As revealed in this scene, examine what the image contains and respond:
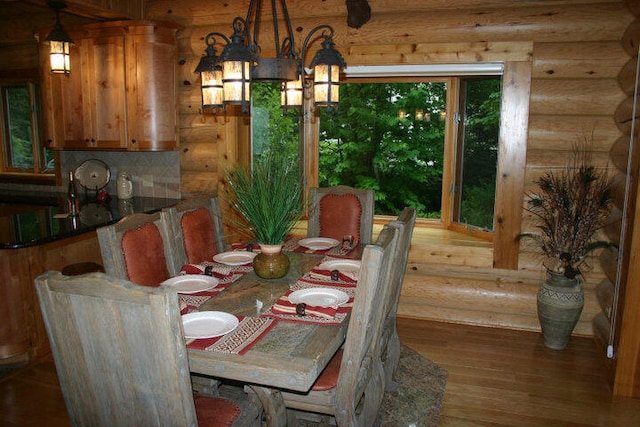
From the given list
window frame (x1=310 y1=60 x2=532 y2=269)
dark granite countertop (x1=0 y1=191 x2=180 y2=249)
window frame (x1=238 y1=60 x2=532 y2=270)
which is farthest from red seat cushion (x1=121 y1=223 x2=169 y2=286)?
window frame (x1=310 y1=60 x2=532 y2=269)

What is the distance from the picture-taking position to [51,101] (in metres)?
4.61

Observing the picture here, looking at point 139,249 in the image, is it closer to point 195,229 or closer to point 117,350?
point 195,229

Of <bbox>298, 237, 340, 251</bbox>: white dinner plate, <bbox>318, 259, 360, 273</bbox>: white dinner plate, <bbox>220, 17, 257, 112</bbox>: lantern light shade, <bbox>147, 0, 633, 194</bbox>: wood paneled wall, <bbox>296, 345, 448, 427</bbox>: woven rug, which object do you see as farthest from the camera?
<bbox>147, 0, 633, 194</bbox>: wood paneled wall

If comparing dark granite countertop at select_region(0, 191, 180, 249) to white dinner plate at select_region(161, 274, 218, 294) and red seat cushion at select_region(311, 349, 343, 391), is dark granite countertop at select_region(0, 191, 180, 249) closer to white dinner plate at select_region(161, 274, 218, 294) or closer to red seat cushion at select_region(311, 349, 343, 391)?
white dinner plate at select_region(161, 274, 218, 294)

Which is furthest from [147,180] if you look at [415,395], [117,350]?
[117,350]

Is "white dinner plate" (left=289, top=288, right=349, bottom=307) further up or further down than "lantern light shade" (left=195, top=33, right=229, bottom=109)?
further down

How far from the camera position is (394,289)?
9.06 feet

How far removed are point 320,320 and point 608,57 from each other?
3.06m

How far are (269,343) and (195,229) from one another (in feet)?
4.91

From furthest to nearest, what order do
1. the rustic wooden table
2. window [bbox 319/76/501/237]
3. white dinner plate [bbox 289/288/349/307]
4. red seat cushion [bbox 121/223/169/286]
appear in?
1. window [bbox 319/76/501/237]
2. red seat cushion [bbox 121/223/169/286]
3. white dinner plate [bbox 289/288/349/307]
4. the rustic wooden table

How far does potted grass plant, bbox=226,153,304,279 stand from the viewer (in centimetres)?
246

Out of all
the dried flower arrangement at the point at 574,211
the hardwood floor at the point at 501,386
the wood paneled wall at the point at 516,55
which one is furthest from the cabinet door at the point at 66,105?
the dried flower arrangement at the point at 574,211

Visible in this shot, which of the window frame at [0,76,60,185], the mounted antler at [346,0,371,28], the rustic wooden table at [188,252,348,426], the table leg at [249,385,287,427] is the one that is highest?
the mounted antler at [346,0,371,28]

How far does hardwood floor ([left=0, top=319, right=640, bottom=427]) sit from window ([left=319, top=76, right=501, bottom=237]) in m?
1.29
